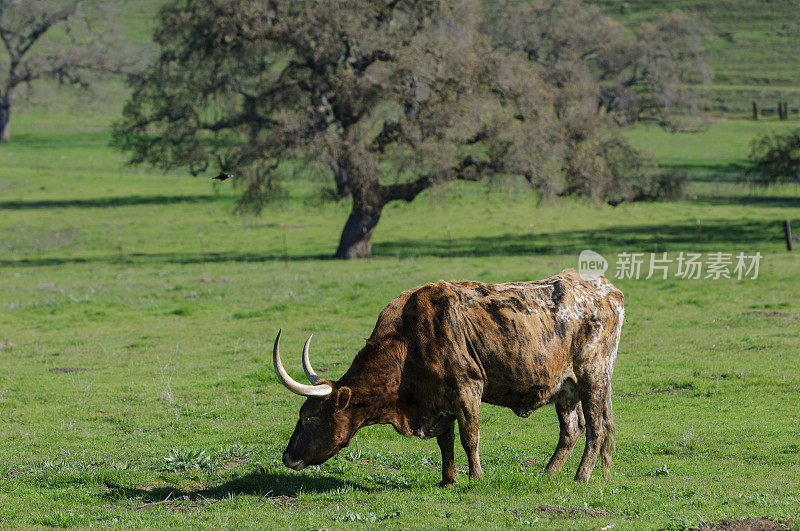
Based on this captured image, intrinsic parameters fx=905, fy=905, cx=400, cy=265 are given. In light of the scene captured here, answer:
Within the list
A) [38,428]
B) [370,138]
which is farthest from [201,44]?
[38,428]

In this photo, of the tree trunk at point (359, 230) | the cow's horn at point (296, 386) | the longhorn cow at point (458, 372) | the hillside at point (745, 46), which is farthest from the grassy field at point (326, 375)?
the hillside at point (745, 46)

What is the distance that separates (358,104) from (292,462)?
2659cm

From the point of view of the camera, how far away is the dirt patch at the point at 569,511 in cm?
888

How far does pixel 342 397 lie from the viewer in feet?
32.4

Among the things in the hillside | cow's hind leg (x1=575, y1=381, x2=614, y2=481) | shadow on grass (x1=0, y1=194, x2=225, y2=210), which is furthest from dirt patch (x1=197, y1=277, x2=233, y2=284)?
the hillside

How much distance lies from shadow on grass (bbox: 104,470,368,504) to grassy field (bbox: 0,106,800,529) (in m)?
0.04

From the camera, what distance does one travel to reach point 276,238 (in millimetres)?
44688

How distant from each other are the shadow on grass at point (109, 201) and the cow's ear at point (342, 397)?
47570mm

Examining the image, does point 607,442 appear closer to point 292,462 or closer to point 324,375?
point 292,462

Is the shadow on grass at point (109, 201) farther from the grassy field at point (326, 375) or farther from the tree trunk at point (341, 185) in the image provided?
the tree trunk at point (341, 185)

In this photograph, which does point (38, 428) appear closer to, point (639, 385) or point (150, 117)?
point (639, 385)

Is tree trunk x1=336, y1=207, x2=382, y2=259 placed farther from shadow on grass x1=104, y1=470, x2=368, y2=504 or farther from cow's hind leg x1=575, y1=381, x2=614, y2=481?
cow's hind leg x1=575, y1=381, x2=614, y2=481

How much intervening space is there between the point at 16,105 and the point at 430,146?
5596cm

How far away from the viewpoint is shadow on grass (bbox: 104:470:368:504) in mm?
10125
